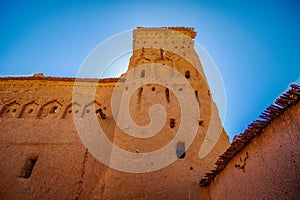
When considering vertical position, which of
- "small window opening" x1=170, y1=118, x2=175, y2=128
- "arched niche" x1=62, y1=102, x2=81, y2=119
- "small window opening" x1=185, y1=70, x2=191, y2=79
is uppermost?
"small window opening" x1=185, y1=70, x2=191, y2=79

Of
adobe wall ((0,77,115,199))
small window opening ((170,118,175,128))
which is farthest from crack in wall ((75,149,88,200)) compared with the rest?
small window opening ((170,118,175,128))

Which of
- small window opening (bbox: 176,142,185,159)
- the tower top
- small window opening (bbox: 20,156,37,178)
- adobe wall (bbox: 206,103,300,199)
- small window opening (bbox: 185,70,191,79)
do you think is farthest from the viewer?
the tower top

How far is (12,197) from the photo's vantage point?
858 cm

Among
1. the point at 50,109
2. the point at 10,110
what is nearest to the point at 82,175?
the point at 50,109

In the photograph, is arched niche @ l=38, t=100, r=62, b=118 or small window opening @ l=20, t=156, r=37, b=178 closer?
small window opening @ l=20, t=156, r=37, b=178

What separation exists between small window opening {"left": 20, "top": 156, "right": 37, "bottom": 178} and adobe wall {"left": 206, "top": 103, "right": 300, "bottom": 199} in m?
8.01

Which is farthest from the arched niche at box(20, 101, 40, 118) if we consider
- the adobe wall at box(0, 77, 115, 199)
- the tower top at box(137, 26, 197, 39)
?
the tower top at box(137, 26, 197, 39)

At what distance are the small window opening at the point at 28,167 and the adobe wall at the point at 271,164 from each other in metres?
8.01

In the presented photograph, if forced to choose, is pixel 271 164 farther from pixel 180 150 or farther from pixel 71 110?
pixel 71 110

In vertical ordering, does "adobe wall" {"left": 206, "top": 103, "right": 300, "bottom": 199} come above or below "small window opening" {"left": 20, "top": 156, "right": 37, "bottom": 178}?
below

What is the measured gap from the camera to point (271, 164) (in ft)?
15.1

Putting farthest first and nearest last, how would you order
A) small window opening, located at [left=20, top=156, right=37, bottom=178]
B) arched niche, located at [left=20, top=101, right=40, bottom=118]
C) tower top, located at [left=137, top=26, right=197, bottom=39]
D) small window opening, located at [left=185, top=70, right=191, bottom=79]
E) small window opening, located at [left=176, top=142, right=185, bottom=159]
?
tower top, located at [left=137, top=26, right=197, bottom=39] < small window opening, located at [left=185, top=70, right=191, bottom=79] < arched niche, located at [left=20, top=101, right=40, bottom=118] < small window opening, located at [left=20, top=156, right=37, bottom=178] < small window opening, located at [left=176, top=142, right=185, bottom=159]

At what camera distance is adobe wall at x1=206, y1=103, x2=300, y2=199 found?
13.4 feet

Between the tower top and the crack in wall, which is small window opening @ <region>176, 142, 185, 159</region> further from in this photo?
the tower top
